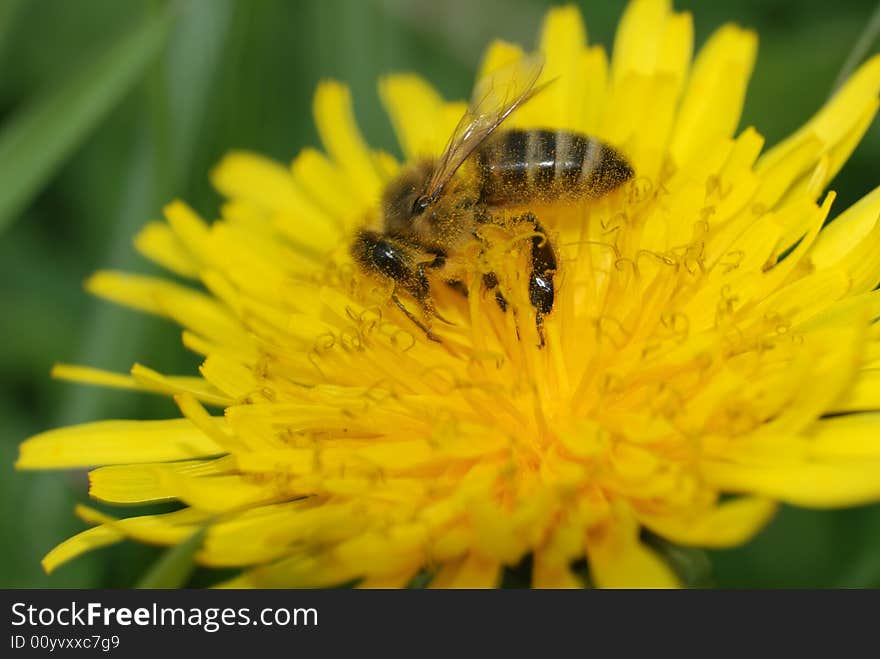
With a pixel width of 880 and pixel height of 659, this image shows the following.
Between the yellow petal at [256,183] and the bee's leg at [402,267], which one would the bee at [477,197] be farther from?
the yellow petal at [256,183]

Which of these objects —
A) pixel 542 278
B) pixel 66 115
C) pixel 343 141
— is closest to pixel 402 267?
pixel 542 278

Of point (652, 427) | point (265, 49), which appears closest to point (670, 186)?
point (652, 427)

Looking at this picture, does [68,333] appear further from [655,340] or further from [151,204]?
[655,340]

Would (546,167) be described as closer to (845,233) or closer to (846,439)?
(845,233)

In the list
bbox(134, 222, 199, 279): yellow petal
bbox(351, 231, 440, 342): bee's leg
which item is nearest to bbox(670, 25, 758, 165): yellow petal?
bbox(351, 231, 440, 342): bee's leg

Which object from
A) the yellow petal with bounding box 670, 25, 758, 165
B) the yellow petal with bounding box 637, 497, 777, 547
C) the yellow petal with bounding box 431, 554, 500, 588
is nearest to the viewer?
the yellow petal with bounding box 637, 497, 777, 547

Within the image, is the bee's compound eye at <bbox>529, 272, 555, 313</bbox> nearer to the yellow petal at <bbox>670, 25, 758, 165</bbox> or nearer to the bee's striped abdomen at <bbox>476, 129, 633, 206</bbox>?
the bee's striped abdomen at <bbox>476, 129, 633, 206</bbox>
